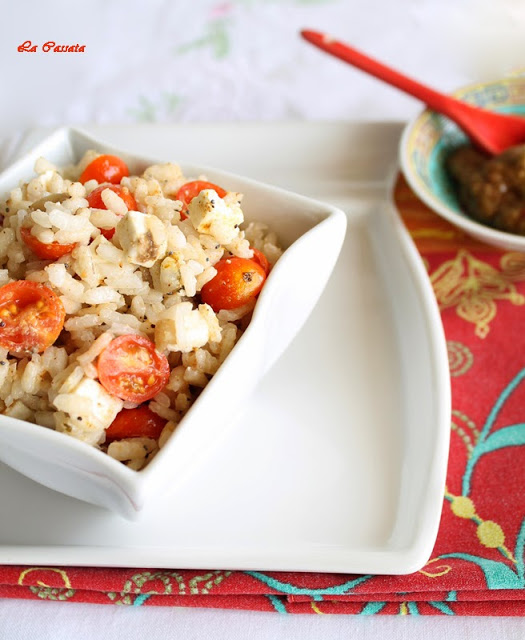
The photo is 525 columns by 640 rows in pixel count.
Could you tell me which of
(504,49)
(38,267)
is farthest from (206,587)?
(504,49)

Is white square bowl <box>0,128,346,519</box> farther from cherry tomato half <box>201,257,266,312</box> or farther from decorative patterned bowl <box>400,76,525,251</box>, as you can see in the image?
decorative patterned bowl <box>400,76,525,251</box>

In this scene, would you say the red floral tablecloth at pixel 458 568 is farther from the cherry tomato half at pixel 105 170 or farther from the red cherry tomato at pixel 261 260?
the cherry tomato half at pixel 105 170

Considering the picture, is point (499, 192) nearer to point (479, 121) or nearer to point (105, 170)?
point (479, 121)

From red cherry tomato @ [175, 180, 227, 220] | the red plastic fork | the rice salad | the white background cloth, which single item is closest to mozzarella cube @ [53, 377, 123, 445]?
the rice salad

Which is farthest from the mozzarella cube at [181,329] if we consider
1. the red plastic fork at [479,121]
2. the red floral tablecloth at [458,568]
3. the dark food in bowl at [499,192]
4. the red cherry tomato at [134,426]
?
the red plastic fork at [479,121]

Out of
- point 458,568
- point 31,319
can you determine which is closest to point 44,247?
point 31,319
